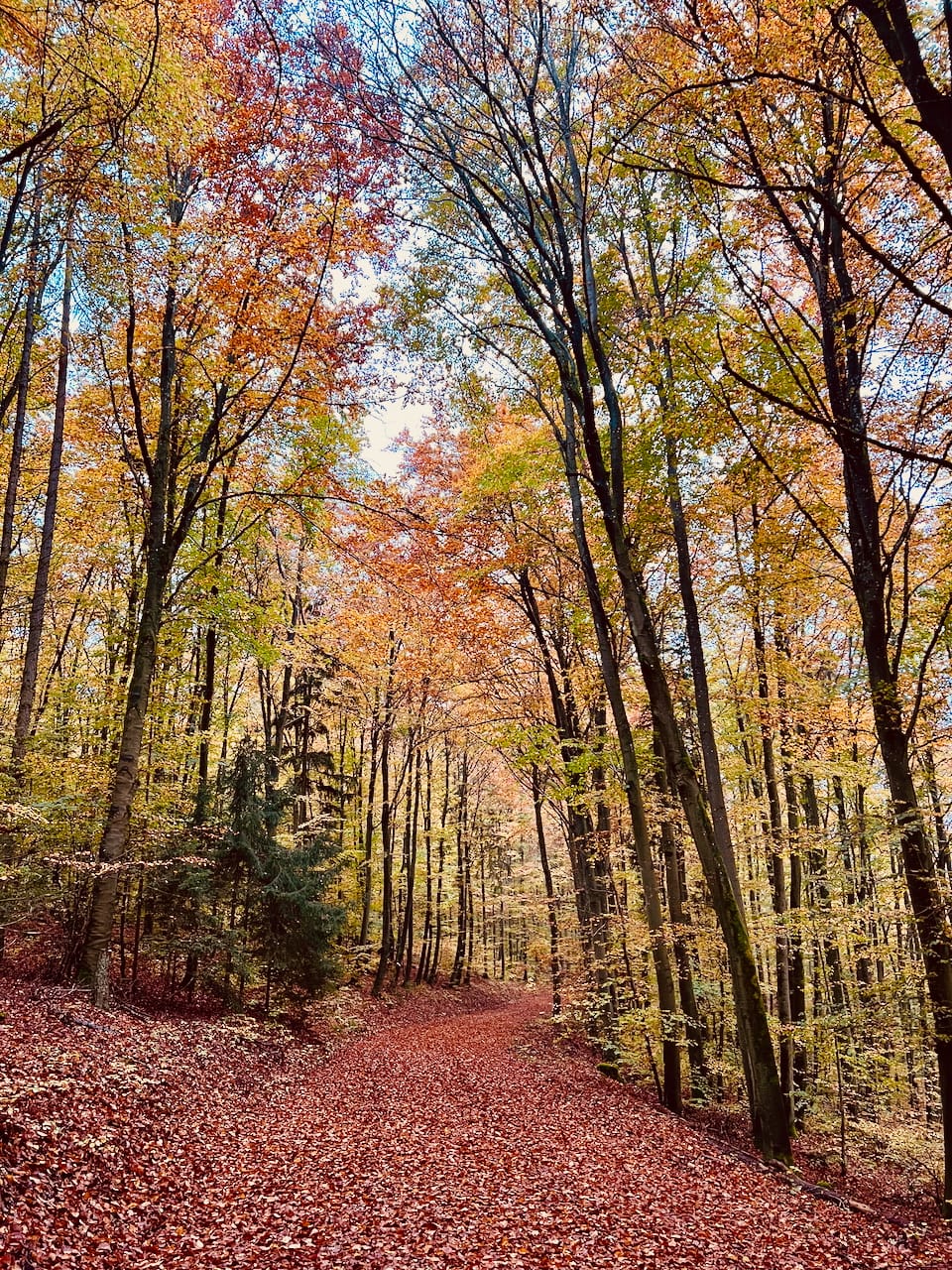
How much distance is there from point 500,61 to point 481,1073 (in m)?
16.3

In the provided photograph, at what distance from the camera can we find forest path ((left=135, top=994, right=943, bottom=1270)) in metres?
5.09

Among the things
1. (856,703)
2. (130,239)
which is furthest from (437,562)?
(856,703)

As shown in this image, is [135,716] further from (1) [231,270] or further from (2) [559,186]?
(2) [559,186]

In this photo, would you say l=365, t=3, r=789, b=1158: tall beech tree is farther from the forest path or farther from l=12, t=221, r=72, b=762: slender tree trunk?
l=12, t=221, r=72, b=762: slender tree trunk

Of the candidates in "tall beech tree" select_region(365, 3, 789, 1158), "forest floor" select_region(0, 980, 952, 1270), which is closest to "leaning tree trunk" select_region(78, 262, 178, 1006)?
"forest floor" select_region(0, 980, 952, 1270)

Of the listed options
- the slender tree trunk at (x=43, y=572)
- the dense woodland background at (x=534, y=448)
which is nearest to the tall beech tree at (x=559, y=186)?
the dense woodland background at (x=534, y=448)

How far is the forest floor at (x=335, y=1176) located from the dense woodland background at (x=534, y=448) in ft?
5.18

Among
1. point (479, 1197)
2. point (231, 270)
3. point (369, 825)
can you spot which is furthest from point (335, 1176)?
point (369, 825)

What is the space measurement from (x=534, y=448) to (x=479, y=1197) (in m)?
11.4

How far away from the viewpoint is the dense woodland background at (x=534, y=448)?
7.12 m

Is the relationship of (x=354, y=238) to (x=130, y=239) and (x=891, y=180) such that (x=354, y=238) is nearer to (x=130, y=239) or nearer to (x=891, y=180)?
(x=130, y=239)

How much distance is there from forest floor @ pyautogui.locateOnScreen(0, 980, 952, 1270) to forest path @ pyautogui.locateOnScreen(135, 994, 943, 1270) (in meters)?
0.02

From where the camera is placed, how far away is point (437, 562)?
1320 cm

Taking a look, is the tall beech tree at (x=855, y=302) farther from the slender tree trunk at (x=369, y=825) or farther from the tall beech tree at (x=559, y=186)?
the slender tree trunk at (x=369, y=825)
